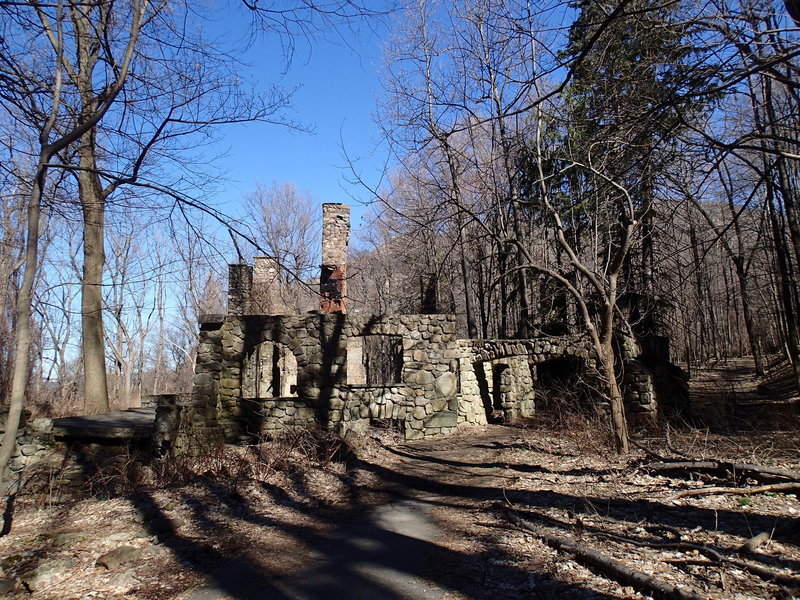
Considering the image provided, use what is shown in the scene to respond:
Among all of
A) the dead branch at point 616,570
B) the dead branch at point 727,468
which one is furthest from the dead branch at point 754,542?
the dead branch at point 727,468

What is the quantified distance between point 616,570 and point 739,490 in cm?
251

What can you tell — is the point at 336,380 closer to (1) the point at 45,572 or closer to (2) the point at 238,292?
(2) the point at 238,292

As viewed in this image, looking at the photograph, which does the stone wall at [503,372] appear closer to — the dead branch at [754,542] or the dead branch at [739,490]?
the dead branch at [739,490]

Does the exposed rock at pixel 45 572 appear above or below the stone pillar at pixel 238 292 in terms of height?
below

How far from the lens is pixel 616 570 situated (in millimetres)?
3785

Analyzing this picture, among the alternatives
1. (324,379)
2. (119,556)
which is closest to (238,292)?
(324,379)

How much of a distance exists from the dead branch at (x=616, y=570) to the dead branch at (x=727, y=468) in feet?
8.12

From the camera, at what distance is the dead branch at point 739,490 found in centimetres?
528

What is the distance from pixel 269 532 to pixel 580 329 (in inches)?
495

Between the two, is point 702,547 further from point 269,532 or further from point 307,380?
point 307,380

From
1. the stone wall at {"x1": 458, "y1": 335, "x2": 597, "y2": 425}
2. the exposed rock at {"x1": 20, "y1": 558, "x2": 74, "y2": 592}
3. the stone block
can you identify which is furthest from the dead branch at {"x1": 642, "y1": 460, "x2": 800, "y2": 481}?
the stone wall at {"x1": 458, "y1": 335, "x2": 597, "y2": 425}

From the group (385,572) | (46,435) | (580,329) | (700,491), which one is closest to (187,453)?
(46,435)

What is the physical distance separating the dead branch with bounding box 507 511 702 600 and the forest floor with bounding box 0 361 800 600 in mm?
19

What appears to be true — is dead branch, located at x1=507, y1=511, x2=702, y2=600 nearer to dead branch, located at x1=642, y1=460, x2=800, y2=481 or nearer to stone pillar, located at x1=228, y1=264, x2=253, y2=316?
dead branch, located at x1=642, y1=460, x2=800, y2=481
